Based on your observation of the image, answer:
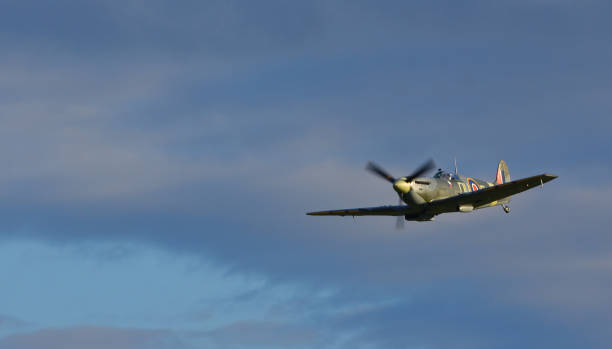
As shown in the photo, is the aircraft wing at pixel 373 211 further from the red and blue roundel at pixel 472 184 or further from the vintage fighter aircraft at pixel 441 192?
the red and blue roundel at pixel 472 184

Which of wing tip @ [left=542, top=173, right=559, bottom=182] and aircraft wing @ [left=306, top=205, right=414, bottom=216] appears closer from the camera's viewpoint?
wing tip @ [left=542, top=173, right=559, bottom=182]

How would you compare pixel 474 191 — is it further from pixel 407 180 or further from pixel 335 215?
pixel 335 215

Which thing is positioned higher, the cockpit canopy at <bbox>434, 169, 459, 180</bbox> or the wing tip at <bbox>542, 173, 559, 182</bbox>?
the cockpit canopy at <bbox>434, 169, 459, 180</bbox>

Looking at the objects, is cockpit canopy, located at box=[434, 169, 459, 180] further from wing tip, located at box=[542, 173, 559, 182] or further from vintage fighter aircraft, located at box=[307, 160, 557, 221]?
wing tip, located at box=[542, 173, 559, 182]

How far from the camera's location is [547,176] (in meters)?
Answer: 64.5

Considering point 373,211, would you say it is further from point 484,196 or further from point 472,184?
point 484,196

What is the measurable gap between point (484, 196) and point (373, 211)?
28.7 feet

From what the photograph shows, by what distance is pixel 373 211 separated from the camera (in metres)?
74.1

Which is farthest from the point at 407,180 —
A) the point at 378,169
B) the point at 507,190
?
the point at 507,190

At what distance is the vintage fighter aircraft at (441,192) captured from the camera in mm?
67750

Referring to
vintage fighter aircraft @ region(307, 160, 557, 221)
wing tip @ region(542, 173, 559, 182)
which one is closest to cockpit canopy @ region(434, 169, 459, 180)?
vintage fighter aircraft @ region(307, 160, 557, 221)

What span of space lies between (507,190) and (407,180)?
690 centimetres

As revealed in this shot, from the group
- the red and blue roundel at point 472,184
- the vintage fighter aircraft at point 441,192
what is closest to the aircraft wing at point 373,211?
the vintage fighter aircraft at point 441,192

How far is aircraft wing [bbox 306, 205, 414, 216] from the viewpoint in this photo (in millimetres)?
71500
